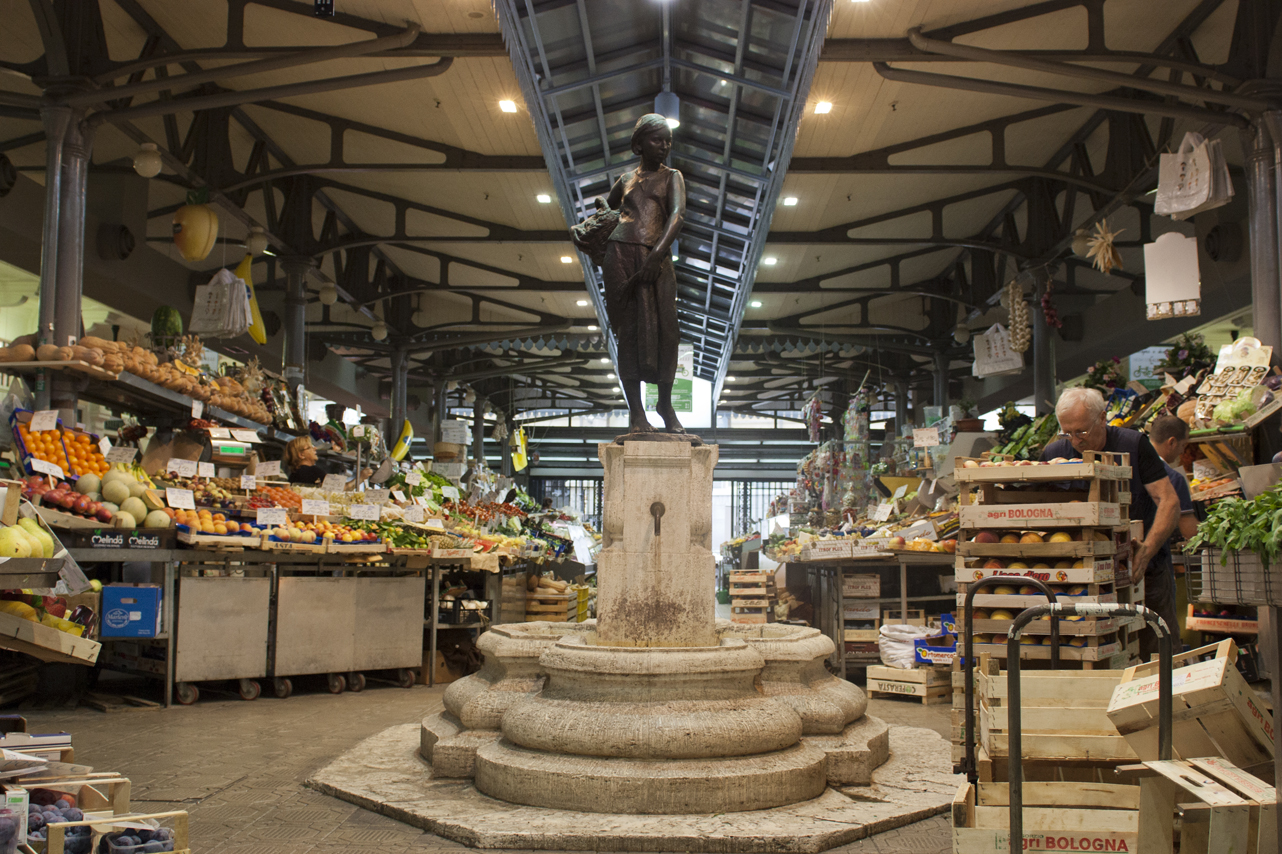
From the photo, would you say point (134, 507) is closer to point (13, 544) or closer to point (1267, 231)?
point (13, 544)

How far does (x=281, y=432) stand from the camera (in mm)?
9992

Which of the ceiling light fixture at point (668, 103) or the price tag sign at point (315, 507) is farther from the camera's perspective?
the ceiling light fixture at point (668, 103)

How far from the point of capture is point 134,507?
6.66m

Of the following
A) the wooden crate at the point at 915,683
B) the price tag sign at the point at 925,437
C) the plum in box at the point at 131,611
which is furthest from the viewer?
the price tag sign at the point at 925,437

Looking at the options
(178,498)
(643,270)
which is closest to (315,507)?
(178,498)

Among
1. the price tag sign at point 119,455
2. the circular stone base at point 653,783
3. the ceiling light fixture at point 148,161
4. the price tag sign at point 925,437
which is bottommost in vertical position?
the circular stone base at point 653,783

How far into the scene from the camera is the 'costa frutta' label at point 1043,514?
3895mm

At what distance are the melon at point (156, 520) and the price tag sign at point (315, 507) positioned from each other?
1.35m

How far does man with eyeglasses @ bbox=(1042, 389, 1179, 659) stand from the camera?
4152mm

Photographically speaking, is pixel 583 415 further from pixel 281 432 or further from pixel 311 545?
pixel 311 545

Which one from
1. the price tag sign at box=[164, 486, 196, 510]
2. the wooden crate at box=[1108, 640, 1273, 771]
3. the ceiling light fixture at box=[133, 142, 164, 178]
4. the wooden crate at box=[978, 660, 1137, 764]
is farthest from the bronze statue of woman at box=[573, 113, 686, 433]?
the ceiling light fixture at box=[133, 142, 164, 178]

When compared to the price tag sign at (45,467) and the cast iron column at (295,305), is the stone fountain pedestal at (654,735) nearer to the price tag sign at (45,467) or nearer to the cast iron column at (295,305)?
the price tag sign at (45,467)

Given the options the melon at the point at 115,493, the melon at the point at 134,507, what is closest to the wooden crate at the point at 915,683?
the melon at the point at 134,507

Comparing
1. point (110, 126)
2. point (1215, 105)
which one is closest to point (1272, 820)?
point (1215, 105)
